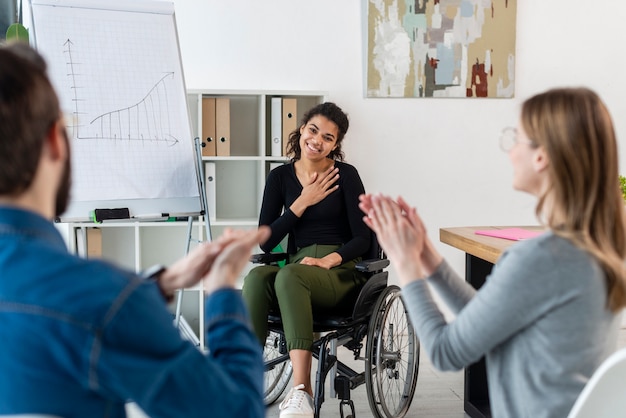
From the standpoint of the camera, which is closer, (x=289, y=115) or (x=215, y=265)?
(x=215, y=265)

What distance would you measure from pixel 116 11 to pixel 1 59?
2.32m

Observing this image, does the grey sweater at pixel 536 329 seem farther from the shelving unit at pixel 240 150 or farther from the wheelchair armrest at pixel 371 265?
the shelving unit at pixel 240 150

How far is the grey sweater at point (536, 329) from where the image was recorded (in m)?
1.14

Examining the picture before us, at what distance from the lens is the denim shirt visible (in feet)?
2.40

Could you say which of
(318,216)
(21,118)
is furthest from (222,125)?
(21,118)

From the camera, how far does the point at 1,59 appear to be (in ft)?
2.56

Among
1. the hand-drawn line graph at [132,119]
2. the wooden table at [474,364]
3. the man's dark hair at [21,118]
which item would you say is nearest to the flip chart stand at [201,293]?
the hand-drawn line graph at [132,119]

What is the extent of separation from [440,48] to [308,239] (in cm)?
164

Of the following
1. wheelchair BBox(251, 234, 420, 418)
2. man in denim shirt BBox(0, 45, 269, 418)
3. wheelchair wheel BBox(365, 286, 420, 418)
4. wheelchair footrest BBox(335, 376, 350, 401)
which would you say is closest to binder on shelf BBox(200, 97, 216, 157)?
wheelchair BBox(251, 234, 420, 418)

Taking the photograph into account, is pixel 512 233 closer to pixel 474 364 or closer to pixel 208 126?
pixel 474 364

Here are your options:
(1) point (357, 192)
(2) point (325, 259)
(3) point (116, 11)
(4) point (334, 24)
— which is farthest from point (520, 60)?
(3) point (116, 11)

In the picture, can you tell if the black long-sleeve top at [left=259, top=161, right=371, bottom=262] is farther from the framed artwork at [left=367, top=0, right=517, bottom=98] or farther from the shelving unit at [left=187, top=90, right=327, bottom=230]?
the framed artwork at [left=367, top=0, right=517, bottom=98]

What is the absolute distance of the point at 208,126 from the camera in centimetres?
374

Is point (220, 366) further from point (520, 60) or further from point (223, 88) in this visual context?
point (520, 60)
